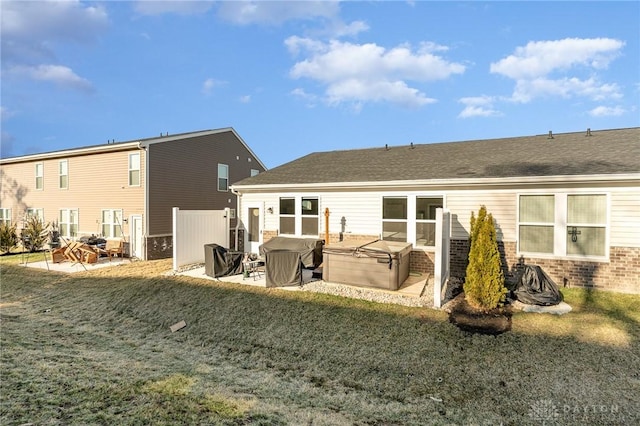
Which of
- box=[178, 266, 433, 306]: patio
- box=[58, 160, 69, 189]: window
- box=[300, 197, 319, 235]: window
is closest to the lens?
box=[178, 266, 433, 306]: patio

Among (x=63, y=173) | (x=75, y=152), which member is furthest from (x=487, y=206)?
(x=63, y=173)

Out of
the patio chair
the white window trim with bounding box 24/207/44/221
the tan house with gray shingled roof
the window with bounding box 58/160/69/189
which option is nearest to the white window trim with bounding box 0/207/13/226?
the white window trim with bounding box 24/207/44/221

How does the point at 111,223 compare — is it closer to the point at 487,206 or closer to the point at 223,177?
the point at 223,177

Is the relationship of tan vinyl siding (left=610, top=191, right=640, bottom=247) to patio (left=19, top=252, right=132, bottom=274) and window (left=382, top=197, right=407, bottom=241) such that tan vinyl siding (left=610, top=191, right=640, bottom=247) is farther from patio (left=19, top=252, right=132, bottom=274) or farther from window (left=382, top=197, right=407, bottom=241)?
patio (left=19, top=252, right=132, bottom=274)

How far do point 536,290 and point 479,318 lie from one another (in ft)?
5.62

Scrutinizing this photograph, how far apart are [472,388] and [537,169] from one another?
6.87 m

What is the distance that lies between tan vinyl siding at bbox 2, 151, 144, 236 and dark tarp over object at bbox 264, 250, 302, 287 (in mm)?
9595

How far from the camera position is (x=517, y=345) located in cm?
533

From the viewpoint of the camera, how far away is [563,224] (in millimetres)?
8188

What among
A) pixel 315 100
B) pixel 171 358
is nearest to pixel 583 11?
pixel 171 358

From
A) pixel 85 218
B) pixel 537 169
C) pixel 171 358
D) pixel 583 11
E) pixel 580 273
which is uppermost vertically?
pixel 583 11

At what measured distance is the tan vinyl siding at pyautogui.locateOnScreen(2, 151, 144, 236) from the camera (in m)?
15.5

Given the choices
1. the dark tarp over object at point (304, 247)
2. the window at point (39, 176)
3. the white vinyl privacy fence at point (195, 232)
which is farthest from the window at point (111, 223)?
the dark tarp over object at point (304, 247)

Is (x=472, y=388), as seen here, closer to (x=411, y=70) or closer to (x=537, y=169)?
(x=537, y=169)
